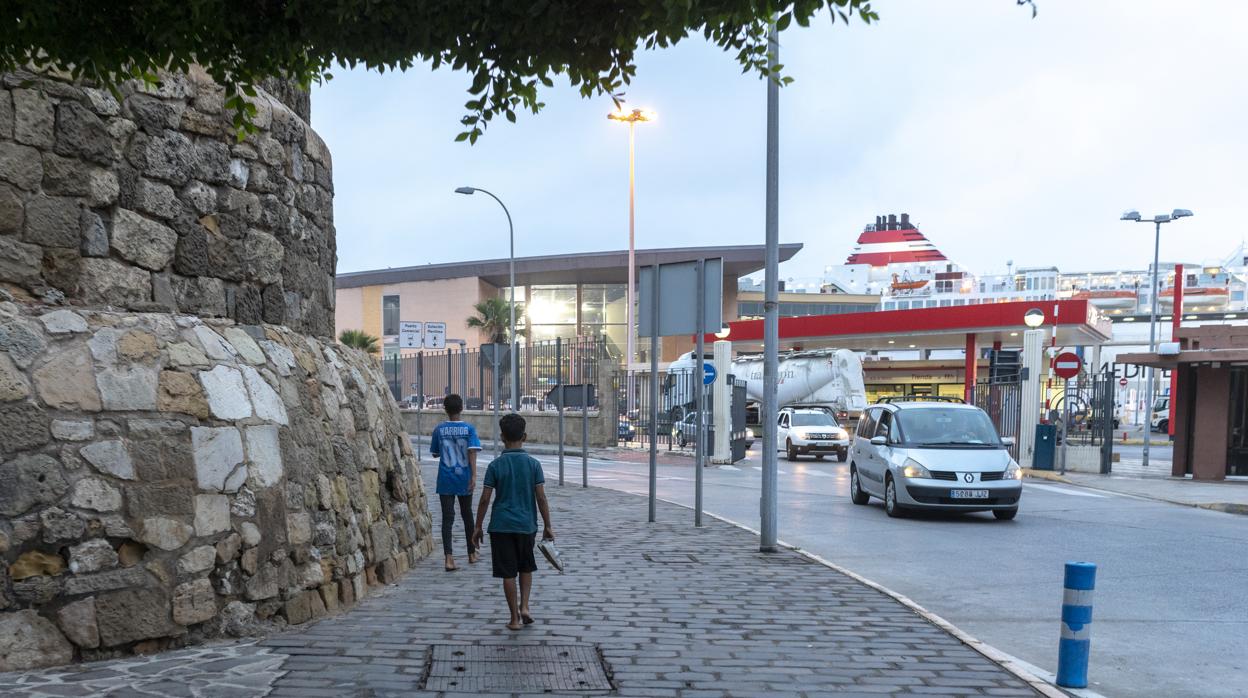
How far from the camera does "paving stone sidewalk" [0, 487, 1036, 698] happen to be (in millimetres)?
5297

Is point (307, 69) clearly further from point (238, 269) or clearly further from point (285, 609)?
point (285, 609)

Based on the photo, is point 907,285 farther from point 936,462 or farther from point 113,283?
point 113,283

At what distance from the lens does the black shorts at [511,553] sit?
22.1 feet

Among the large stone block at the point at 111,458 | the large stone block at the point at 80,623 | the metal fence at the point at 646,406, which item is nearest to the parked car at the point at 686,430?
the metal fence at the point at 646,406

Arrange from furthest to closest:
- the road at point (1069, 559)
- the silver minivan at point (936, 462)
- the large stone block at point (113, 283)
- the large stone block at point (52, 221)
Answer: the silver minivan at point (936, 462) < the road at point (1069, 559) < the large stone block at point (113, 283) < the large stone block at point (52, 221)

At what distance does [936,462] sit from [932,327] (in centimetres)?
2675

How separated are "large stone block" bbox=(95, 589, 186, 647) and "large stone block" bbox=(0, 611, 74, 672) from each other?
0.20m

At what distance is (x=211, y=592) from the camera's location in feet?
19.9

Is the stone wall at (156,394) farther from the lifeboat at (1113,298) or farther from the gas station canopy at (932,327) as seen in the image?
the lifeboat at (1113,298)

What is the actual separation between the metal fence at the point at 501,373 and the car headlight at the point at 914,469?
16.2 m

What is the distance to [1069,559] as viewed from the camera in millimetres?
10672

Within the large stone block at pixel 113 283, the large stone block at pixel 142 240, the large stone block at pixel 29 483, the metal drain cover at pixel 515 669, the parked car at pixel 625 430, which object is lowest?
the parked car at pixel 625 430

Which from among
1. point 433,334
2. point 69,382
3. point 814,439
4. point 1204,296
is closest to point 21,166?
point 69,382

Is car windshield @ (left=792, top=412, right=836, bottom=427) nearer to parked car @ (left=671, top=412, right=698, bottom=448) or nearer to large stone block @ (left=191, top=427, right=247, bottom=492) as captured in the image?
parked car @ (left=671, top=412, right=698, bottom=448)
